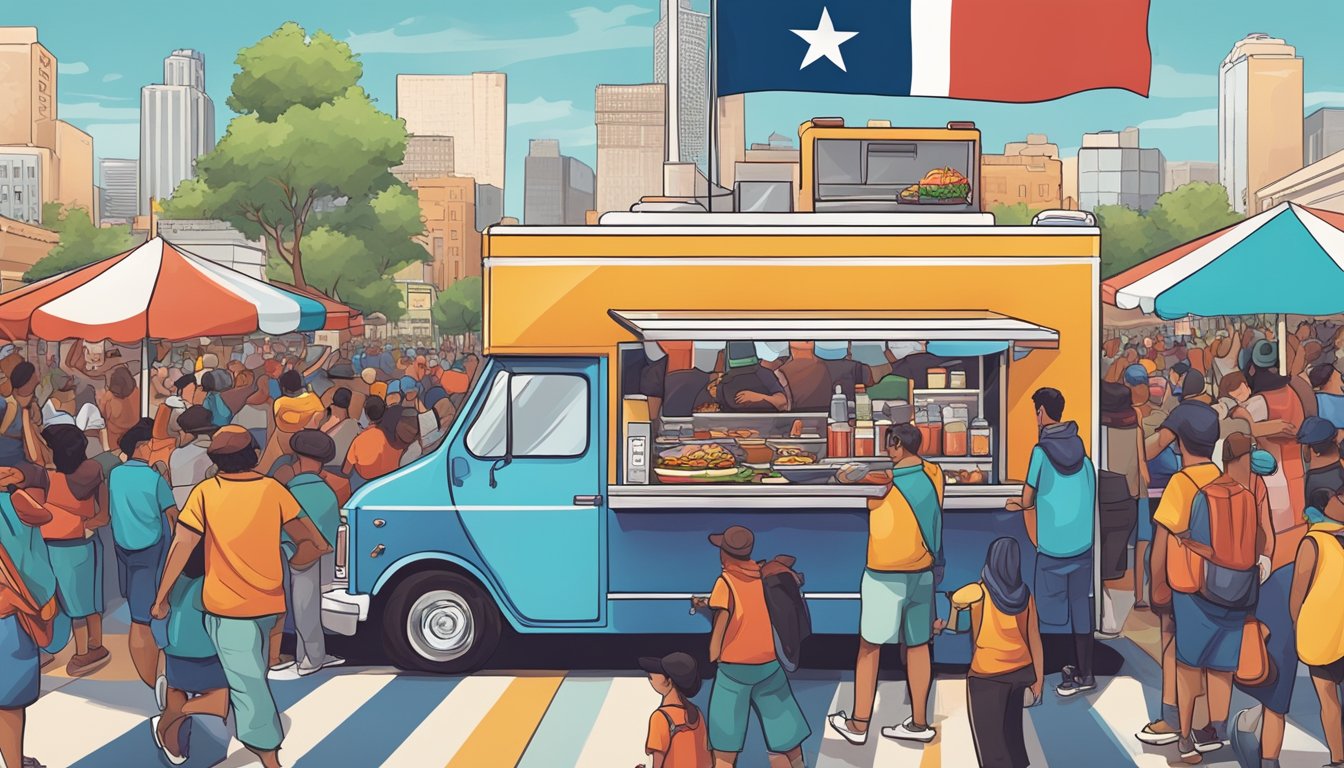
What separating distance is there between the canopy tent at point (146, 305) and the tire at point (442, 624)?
3124mm

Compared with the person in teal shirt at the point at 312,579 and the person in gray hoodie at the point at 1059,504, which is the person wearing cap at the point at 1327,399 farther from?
the person in teal shirt at the point at 312,579

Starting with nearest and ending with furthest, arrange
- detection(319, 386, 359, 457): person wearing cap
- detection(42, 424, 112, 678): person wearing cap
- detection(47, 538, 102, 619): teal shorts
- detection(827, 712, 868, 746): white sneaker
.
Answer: detection(827, 712, 868, 746): white sneaker
detection(42, 424, 112, 678): person wearing cap
detection(47, 538, 102, 619): teal shorts
detection(319, 386, 359, 457): person wearing cap

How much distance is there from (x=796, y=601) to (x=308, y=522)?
245cm

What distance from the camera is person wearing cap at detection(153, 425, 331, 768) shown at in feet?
20.8

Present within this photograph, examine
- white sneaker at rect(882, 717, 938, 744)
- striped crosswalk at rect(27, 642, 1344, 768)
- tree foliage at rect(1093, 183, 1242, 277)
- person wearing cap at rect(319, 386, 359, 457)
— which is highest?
tree foliage at rect(1093, 183, 1242, 277)

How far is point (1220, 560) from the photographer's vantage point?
652 cm

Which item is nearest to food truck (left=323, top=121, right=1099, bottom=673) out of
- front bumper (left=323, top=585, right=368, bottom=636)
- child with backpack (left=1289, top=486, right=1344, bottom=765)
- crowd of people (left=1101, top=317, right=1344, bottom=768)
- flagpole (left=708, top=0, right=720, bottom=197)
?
front bumper (left=323, top=585, right=368, bottom=636)

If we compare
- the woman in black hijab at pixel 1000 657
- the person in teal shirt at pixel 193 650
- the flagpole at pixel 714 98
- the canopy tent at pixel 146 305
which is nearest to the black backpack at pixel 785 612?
the woman in black hijab at pixel 1000 657

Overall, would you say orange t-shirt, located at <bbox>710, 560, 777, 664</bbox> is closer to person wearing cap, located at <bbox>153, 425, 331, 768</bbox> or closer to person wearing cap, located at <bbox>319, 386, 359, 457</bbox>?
person wearing cap, located at <bbox>153, 425, 331, 768</bbox>

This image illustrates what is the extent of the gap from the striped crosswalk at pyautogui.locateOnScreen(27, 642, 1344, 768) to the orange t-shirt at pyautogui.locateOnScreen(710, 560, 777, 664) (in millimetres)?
1339

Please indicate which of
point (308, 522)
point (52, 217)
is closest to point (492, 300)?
point (308, 522)

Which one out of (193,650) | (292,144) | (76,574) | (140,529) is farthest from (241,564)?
(292,144)

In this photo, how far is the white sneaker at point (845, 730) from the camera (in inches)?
290

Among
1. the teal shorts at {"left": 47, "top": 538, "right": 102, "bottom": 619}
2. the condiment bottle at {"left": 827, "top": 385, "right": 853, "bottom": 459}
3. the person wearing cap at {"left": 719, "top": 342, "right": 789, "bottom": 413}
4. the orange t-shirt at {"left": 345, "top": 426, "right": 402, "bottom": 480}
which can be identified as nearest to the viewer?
the teal shorts at {"left": 47, "top": 538, "right": 102, "bottom": 619}
